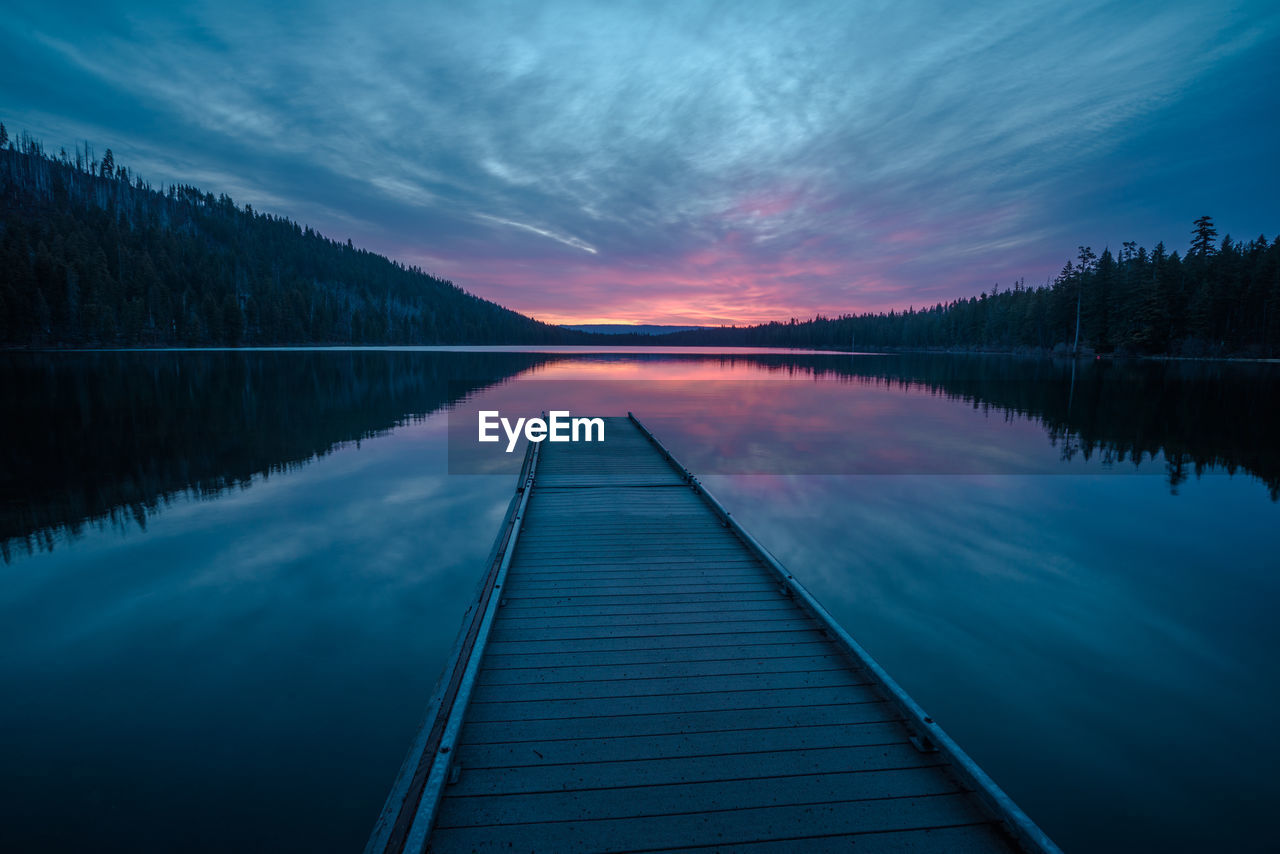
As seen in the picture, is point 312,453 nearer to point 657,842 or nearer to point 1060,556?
point 657,842

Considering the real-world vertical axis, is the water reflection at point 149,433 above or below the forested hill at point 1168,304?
below

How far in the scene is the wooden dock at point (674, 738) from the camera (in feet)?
11.5

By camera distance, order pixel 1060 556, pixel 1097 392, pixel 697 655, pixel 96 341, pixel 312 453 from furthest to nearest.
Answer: pixel 96 341 < pixel 1097 392 < pixel 312 453 < pixel 1060 556 < pixel 697 655

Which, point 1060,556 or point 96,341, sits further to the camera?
point 96,341

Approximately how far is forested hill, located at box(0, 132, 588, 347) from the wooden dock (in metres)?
104

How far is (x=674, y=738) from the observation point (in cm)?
438

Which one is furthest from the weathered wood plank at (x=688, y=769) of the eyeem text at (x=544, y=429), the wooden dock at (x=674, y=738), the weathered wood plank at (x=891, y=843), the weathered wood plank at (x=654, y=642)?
the eyeem text at (x=544, y=429)

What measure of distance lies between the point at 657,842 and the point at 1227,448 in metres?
27.2

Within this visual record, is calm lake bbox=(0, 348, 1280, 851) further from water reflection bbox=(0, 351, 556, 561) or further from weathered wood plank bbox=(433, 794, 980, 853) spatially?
weathered wood plank bbox=(433, 794, 980, 853)

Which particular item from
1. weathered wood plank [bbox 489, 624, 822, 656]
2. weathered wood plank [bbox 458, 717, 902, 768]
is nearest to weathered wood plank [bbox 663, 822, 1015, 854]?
weathered wood plank [bbox 458, 717, 902, 768]

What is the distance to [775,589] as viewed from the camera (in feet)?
24.1

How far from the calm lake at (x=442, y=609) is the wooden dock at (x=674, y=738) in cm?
147

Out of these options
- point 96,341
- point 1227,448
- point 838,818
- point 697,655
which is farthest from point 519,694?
point 96,341

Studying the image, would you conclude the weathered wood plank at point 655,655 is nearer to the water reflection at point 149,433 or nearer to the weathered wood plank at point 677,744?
the weathered wood plank at point 677,744
